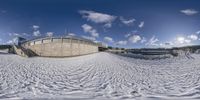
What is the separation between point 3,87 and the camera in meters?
7.74

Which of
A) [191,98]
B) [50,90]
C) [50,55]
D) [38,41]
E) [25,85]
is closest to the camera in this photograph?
[191,98]

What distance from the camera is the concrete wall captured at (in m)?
29.6

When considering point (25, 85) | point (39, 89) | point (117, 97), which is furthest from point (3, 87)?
Answer: point (117, 97)

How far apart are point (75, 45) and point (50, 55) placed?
402 centimetres

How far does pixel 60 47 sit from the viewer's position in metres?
29.9

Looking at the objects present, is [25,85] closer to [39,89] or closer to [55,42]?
[39,89]

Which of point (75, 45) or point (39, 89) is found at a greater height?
point (75, 45)

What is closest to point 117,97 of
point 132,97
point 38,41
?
point 132,97

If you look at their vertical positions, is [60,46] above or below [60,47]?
above

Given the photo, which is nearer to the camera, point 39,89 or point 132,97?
point 132,97

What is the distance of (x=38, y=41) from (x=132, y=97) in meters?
27.5

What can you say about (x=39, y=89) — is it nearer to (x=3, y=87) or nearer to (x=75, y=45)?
(x=3, y=87)

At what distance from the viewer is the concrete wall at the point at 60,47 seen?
29562mm

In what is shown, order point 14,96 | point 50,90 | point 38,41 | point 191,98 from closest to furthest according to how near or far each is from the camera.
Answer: point 191,98 < point 14,96 < point 50,90 < point 38,41
